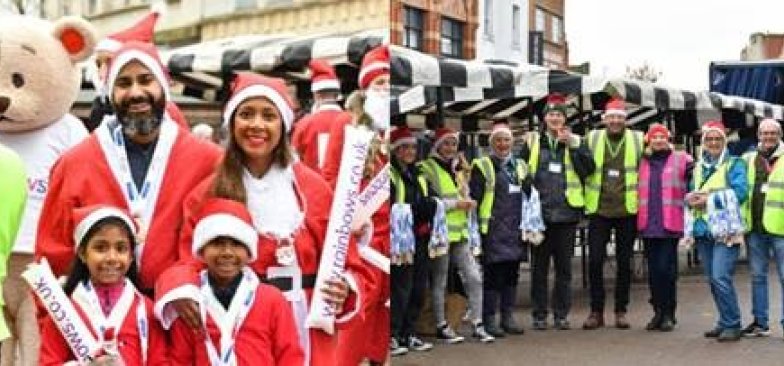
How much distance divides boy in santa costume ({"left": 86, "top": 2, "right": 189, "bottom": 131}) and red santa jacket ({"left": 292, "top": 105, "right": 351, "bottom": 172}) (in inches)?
5.7

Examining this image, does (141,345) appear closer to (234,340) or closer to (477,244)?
(234,340)

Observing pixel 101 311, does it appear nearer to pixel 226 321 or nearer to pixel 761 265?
pixel 226 321

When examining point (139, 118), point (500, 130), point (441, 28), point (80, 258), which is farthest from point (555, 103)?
point (80, 258)

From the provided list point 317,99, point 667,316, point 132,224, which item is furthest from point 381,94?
point 667,316

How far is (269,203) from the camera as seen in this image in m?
1.36

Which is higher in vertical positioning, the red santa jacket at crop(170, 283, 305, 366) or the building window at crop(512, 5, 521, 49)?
the building window at crop(512, 5, 521, 49)

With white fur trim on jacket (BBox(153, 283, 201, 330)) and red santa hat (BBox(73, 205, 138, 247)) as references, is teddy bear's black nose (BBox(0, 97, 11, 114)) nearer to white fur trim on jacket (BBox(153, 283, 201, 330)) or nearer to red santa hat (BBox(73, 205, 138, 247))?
red santa hat (BBox(73, 205, 138, 247))

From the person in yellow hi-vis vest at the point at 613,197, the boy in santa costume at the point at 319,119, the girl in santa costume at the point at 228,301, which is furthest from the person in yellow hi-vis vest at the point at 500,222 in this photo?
the girl in santa costume at the point at 228,301

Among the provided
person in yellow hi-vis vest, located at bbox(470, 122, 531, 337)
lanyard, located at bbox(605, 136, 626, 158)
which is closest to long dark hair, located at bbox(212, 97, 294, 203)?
person in yellow hi-vis vest, located at bbox(470, 122, 531, 337)

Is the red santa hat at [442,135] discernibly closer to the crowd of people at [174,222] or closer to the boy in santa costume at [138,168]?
the crowd of people at [174,222]

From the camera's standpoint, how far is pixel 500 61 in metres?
1.32

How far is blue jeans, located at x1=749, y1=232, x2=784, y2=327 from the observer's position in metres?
1.71

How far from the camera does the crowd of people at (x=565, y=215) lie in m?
1.47

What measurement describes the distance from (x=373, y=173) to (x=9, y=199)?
0.45 metres
